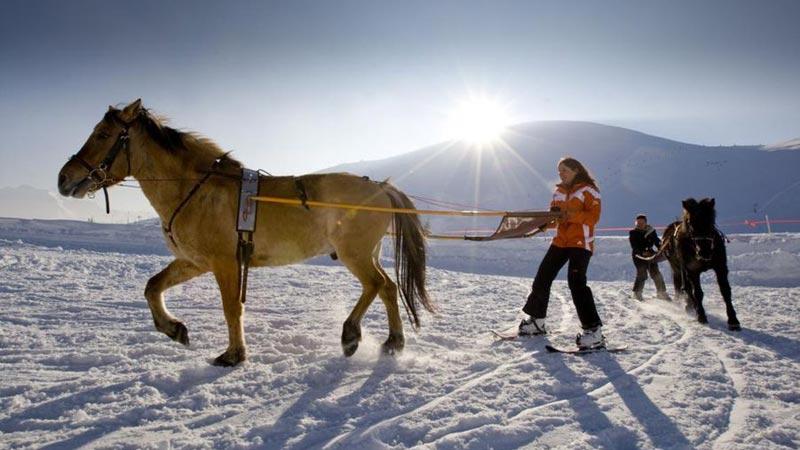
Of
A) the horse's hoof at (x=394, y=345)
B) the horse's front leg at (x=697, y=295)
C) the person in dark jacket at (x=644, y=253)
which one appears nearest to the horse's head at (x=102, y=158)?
the horse's hoof at (x=394, y=345)

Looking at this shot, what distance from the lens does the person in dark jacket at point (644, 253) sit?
9.60 m

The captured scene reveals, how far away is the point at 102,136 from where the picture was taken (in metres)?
4.39

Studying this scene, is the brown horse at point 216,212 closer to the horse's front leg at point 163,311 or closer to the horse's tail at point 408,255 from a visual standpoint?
the horse's front leg at point 163,311

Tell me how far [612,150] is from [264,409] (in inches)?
3180

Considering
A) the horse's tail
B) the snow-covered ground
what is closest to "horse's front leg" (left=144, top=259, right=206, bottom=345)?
the snow-covered ground

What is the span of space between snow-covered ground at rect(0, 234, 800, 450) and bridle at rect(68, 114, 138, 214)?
1579 millimetres

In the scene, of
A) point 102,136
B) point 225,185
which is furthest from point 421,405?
point 102,136

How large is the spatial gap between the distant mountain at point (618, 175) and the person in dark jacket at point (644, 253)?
3174 centimetres

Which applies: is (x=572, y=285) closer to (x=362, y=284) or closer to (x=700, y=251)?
(x=362, y=284)

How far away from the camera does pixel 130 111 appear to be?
14.5ft

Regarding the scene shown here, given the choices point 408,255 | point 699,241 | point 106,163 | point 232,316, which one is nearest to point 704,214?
point 699,241

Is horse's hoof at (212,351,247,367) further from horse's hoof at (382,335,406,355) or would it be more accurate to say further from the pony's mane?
the pony's mane

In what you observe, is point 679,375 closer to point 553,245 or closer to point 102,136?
point 553,245

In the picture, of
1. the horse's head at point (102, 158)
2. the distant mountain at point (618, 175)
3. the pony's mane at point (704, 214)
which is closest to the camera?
the horse's head at point (102, 158)
